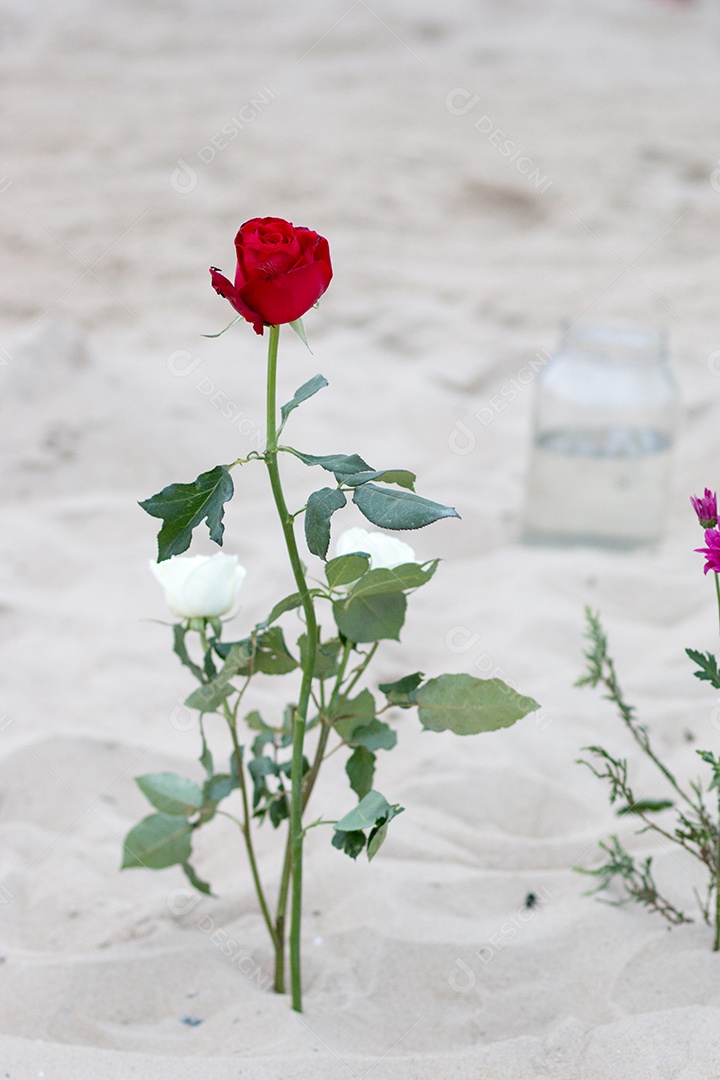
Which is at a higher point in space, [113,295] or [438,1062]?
[113,295]

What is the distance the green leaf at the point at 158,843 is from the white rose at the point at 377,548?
1.12 feet

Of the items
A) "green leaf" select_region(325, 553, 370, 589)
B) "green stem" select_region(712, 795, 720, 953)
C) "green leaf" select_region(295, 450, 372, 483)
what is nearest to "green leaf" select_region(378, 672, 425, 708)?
"green leaf" select_region(325, 553, 370, 589)

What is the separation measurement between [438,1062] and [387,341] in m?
2.54

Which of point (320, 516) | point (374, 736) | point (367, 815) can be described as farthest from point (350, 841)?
point (320, 516)

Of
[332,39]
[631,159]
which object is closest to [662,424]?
[631,159]

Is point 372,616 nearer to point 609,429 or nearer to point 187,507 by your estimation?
point 187,507

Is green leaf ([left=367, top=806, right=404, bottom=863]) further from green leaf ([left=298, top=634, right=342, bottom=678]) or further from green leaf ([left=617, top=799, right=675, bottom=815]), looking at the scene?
green leaf ([left=617, top=799, right=675, bottom=815])

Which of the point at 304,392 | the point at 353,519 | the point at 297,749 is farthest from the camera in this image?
the point at 353,519

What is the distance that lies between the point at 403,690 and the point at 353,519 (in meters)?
1.32

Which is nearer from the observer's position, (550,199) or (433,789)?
(433,789)

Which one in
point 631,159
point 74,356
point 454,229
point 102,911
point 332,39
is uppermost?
point 332,39

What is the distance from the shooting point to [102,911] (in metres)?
1.26

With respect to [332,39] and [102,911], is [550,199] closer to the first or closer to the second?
[332,39]

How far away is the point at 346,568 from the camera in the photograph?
927 mm
